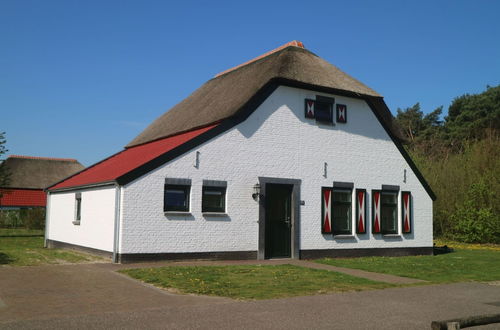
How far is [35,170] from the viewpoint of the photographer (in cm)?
4878

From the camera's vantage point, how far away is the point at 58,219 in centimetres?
2025

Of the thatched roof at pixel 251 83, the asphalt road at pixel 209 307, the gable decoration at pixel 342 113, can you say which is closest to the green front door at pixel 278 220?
the thatched roof at pixel 251 83

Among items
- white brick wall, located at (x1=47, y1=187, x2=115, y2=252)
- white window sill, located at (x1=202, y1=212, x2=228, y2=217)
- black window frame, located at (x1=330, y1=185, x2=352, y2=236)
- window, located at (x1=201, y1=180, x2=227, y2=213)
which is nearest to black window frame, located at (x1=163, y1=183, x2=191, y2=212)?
window, located at (x1=201, y1=180, x2=227, y2=213)

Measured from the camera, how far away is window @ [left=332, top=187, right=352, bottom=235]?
59.3ft

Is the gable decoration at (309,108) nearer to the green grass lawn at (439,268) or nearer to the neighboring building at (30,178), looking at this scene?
the green grass lawn at (439,268)

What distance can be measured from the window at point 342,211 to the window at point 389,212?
5.27 ft

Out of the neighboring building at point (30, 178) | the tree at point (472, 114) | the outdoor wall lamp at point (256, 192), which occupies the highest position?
the tree at point (472, 114)

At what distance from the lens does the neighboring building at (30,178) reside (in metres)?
46.4

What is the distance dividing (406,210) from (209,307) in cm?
1387

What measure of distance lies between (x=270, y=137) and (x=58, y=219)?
9.58 metres

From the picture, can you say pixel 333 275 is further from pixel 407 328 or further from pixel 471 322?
pixel 471 322

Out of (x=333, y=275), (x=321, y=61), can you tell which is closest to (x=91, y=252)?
(x=333, y=275)

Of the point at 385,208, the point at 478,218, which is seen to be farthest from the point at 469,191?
the point at 385,208

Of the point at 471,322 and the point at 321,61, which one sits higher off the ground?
the point at 321,61
